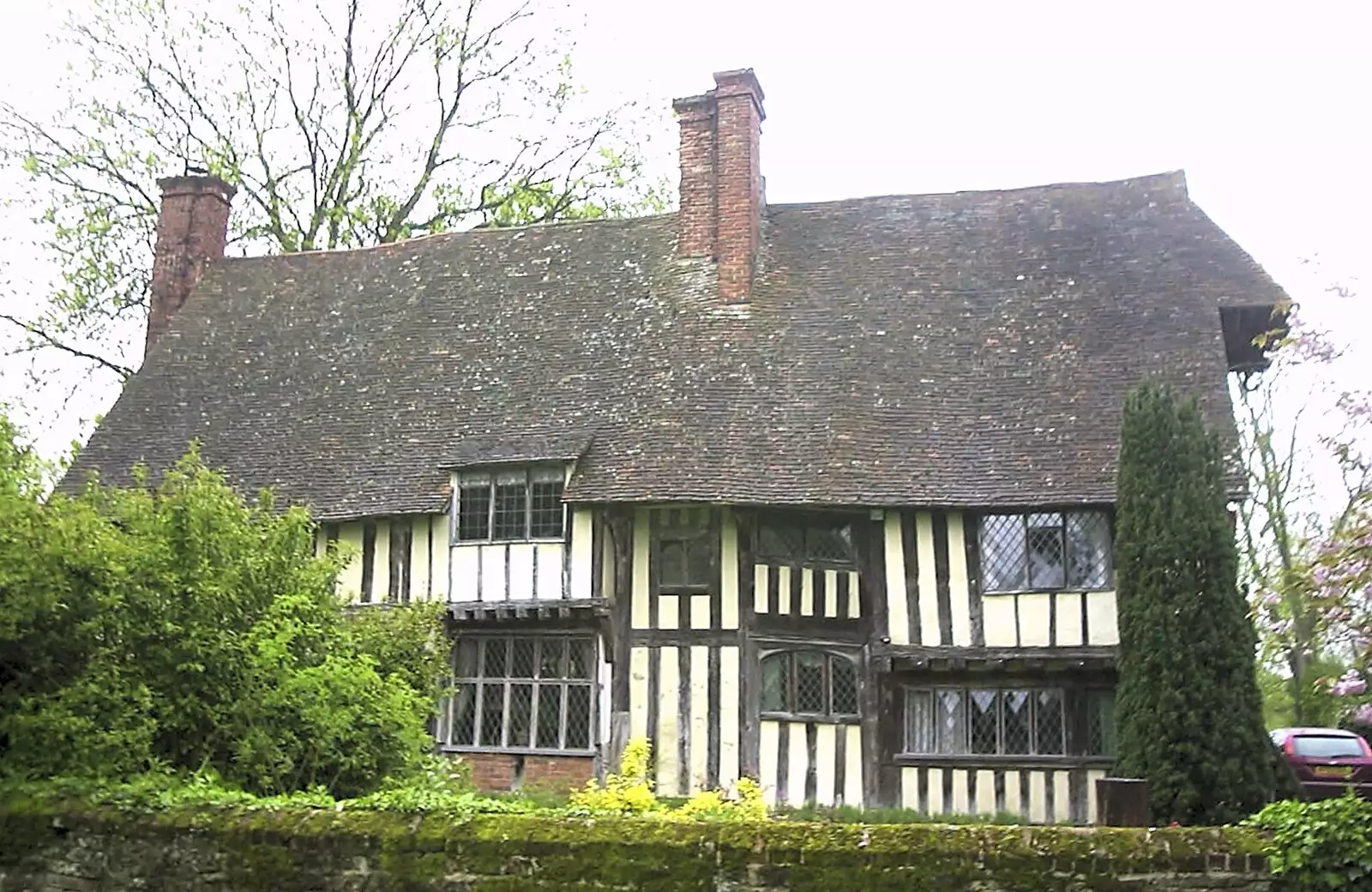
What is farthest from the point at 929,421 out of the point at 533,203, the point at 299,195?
the point at 299,195

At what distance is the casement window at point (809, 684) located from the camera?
15.5m

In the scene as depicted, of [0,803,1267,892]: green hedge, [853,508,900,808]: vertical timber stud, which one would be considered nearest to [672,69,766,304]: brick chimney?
[853,508,900,808]: vertical timber stud

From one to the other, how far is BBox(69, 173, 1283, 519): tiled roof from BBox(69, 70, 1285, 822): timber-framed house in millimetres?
54

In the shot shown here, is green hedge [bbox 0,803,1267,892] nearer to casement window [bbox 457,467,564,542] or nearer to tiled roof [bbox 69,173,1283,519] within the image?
tiled roof [bbox 69,173,1283,519]

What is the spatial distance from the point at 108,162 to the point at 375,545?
1301 centimetres

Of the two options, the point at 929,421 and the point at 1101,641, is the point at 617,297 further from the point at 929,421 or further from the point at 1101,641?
the point at 1101,641

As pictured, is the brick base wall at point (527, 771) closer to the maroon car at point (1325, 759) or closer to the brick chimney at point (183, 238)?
the maroon car at point (1325, 759)

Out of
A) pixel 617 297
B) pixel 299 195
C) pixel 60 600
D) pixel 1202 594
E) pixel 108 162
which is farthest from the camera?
pixel 299 195

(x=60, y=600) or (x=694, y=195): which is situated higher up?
(x=694, y=195)

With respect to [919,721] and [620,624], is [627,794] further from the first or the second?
[919,721]

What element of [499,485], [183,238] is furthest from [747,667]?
[183,238]

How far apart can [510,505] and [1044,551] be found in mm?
6421

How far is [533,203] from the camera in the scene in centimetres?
2769

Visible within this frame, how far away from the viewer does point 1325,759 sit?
15781 millimetres
